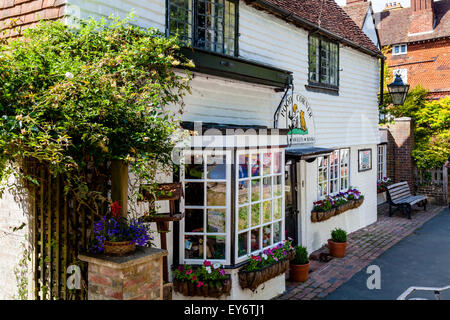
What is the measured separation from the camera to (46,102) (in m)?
3.69

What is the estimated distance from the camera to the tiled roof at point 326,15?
8828 mm

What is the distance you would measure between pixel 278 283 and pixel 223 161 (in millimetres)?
2585

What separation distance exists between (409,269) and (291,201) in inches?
112

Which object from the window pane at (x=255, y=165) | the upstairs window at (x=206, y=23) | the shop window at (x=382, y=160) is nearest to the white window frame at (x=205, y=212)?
the window pane at (x=255, y=165)

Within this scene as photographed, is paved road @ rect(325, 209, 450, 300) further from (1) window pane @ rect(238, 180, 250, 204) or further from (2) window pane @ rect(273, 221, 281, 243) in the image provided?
(1) window pane @ rect(238, 180, 250, 204)

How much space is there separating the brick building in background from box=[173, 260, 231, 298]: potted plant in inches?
935

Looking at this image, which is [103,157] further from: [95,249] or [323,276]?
[323,276]

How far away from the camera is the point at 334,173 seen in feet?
36.4

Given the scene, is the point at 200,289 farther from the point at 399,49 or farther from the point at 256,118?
the point at 399,49

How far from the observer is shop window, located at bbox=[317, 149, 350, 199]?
10504mm

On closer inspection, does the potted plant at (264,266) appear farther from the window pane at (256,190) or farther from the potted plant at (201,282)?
the window pane at (256,190)

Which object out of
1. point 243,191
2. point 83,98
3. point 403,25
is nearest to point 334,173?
point 243,191

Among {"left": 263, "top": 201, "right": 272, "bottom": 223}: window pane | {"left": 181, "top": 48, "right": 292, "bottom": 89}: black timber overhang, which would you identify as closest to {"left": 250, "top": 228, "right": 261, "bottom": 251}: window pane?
{"left": 263, "top": 201, "right": 272, "bottom": 223}: window pane

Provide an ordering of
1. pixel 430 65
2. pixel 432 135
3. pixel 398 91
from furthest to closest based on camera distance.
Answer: pixel 430 65
pixel 432 135
pixel 398 91
